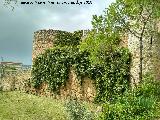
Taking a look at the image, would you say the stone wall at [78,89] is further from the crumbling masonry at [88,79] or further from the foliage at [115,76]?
the foliage at [115,76]

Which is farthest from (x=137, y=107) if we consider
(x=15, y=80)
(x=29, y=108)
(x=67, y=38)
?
(x=15, y=80)

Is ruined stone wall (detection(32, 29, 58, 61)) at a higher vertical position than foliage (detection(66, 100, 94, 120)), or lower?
higher

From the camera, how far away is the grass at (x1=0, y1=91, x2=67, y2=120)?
24375 millimetres

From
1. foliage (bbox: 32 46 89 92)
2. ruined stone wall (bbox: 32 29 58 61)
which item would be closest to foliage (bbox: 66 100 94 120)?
foliage (bbox: 32 46 89 92)

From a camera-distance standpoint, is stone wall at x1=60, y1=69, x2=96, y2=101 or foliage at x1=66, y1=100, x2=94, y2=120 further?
stone wall at x1=60, y1=69, x2=96, y2=101

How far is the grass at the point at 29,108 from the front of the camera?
24375 mm

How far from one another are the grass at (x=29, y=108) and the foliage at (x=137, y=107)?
346cm

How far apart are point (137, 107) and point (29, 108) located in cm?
785

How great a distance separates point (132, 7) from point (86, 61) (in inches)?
264

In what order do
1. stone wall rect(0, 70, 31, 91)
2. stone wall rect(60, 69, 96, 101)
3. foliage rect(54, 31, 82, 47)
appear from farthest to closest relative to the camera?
stone wall rect(0, 70, 31, 91), foliage rect(54, 31, 82, 47), stone wall rect(60, 69, 96, 101)

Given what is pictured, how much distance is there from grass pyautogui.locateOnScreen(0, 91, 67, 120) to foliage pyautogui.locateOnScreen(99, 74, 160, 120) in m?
3.46

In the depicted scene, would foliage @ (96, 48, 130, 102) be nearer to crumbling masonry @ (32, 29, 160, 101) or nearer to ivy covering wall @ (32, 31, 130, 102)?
ivy covering wall @ (32, 31, 130, 102)

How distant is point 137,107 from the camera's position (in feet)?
64.5

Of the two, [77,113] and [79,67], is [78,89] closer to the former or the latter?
[79,67]
